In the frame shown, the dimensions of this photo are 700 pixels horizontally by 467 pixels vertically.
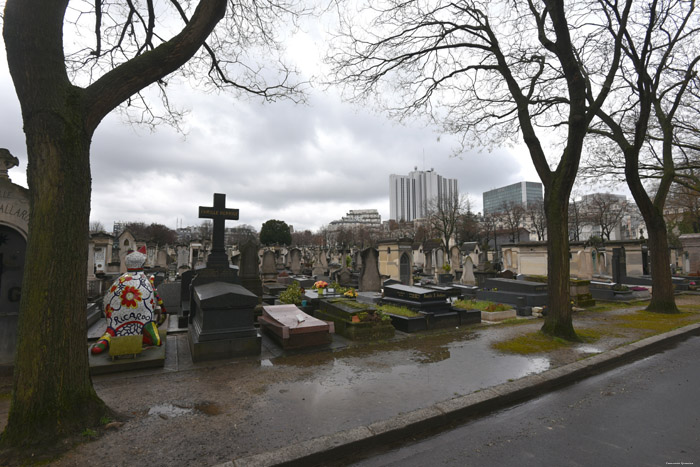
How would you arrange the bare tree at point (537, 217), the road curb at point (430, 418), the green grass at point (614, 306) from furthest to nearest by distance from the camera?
the bare tree at point (537, 217) < the green grass at point (614, 306) < the road curb at point (430, 418)

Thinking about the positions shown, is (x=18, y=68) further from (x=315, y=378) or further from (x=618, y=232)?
(x=618, y=232)

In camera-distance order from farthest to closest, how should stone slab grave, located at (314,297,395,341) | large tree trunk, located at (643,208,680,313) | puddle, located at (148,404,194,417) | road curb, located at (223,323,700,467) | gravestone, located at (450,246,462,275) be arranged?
gravestone, located at (450,246,462,275), large tree trunk, located at (643,208,680,313), stone slab grave, located at (314,297,395,341), puddle, located at (148,404,194,417), road curb, located at (223,323,700,467)

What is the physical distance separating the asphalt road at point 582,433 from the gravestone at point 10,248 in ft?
18.0

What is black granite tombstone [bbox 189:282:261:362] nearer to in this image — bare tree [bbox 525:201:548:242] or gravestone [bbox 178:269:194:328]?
gravestone [bbox 178:269:194:328]

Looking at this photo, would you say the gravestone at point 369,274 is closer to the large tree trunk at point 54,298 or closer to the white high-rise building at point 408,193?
the large tree trunk at point 54,298

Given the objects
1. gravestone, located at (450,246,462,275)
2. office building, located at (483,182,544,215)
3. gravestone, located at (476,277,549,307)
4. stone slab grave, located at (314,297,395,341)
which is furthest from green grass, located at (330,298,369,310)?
office building, located at (483,182,544,215)

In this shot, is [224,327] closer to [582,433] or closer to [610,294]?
[582,433]

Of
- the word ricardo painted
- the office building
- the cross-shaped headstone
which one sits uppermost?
the office building

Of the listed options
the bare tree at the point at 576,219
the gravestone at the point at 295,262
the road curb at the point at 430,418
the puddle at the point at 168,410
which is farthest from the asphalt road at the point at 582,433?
the bare tree at the point at 576,219

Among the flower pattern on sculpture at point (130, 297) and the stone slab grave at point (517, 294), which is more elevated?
the flower pattern on sculpture at point (130, 297)

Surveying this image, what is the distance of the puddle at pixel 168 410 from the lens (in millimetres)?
3617

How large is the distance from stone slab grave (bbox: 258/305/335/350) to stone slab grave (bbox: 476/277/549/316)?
7255 mm

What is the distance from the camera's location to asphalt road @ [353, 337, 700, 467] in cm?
294

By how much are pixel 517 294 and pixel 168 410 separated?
11.4m
